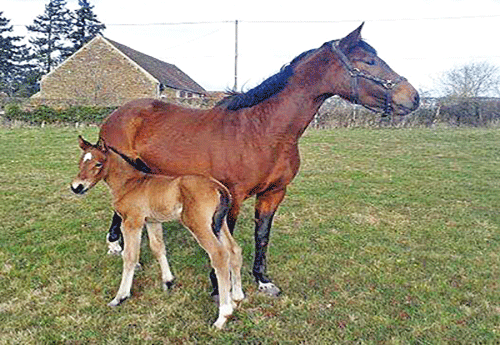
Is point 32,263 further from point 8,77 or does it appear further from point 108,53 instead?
point 8,77

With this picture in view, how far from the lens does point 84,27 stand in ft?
137

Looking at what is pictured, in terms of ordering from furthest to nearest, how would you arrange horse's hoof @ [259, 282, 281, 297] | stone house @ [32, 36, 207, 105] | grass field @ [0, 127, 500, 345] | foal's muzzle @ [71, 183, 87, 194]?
stone house @ [32, 36, 207, 105]
horse's hoof @ [259, 282, 281, 297]
foal's muzzle @ [71, 183, 87, 194]
grass field @ [0, 127, 500, 345]

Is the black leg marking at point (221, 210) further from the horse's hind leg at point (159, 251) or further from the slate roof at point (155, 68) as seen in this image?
the slate roof at point (155, 68)

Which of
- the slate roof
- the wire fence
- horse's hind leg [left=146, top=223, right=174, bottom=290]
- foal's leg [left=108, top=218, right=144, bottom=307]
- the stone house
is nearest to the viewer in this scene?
foal's leg [left=108, top=218, right=144, bottom=307]

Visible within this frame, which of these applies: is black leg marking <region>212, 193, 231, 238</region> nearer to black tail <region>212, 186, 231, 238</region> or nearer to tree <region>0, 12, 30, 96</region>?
black tail <region>212, 186, 231, 238</region>

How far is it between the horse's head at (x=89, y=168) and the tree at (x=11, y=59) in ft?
135

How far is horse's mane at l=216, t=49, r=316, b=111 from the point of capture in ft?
11.9

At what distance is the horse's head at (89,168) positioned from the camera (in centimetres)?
347

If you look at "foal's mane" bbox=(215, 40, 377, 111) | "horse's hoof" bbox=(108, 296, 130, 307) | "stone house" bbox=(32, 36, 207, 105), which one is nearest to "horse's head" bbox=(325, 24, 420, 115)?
"foal's mane" bbox=(215, 40, 377, 111)

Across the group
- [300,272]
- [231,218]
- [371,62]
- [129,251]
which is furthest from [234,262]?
[371,62]

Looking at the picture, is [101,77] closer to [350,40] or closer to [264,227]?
[264,227]

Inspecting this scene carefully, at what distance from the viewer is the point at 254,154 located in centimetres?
348

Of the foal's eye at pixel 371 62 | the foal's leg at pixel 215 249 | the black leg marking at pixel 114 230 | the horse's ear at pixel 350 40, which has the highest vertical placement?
the horse's ear at pixel 350 40

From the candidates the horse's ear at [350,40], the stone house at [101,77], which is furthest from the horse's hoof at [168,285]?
the stone house at [101,77]
